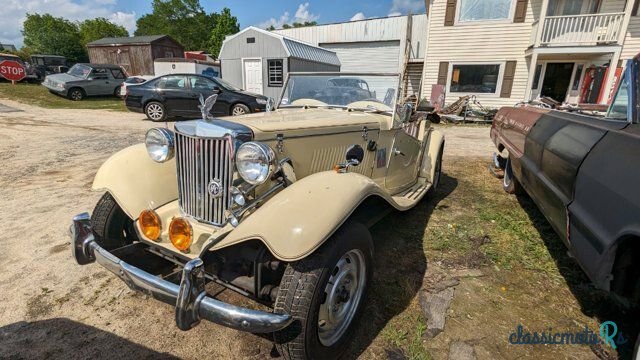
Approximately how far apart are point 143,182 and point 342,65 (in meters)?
21.6

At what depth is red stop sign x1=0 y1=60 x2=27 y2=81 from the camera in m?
19.5

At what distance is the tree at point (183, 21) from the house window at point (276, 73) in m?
50.5

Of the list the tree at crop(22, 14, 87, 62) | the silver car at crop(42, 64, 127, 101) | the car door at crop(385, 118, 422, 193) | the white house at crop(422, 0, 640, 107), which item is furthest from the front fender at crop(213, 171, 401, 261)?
the tree at crop(22, 14, 87, 62)

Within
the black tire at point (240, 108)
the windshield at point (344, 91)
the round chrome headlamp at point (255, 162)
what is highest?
the windshield at point (344, 91)

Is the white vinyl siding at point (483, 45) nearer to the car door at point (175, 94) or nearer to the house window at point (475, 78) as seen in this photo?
the house window at point (475, 78)

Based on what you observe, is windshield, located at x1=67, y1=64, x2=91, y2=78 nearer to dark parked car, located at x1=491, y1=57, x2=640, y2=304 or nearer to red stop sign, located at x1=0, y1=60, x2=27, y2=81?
red stop sign, located at x1=0, y1=60, x2=27, y2=81

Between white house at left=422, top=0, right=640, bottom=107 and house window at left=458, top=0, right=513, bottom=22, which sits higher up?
house window at left=458, top=0, right=513, bottom=22

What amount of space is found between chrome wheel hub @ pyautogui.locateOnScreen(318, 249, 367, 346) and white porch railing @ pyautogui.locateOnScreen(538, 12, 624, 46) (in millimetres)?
14613

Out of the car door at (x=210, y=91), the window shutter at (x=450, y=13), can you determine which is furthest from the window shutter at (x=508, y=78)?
the car door at (x=210, y=91)

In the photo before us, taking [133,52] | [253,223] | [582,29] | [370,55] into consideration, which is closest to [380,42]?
[370,55]

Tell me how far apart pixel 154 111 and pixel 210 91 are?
6.94 feet

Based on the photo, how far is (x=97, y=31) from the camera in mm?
54594

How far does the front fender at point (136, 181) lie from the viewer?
2.55 m

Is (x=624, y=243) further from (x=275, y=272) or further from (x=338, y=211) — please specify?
(x=275, y=272)
